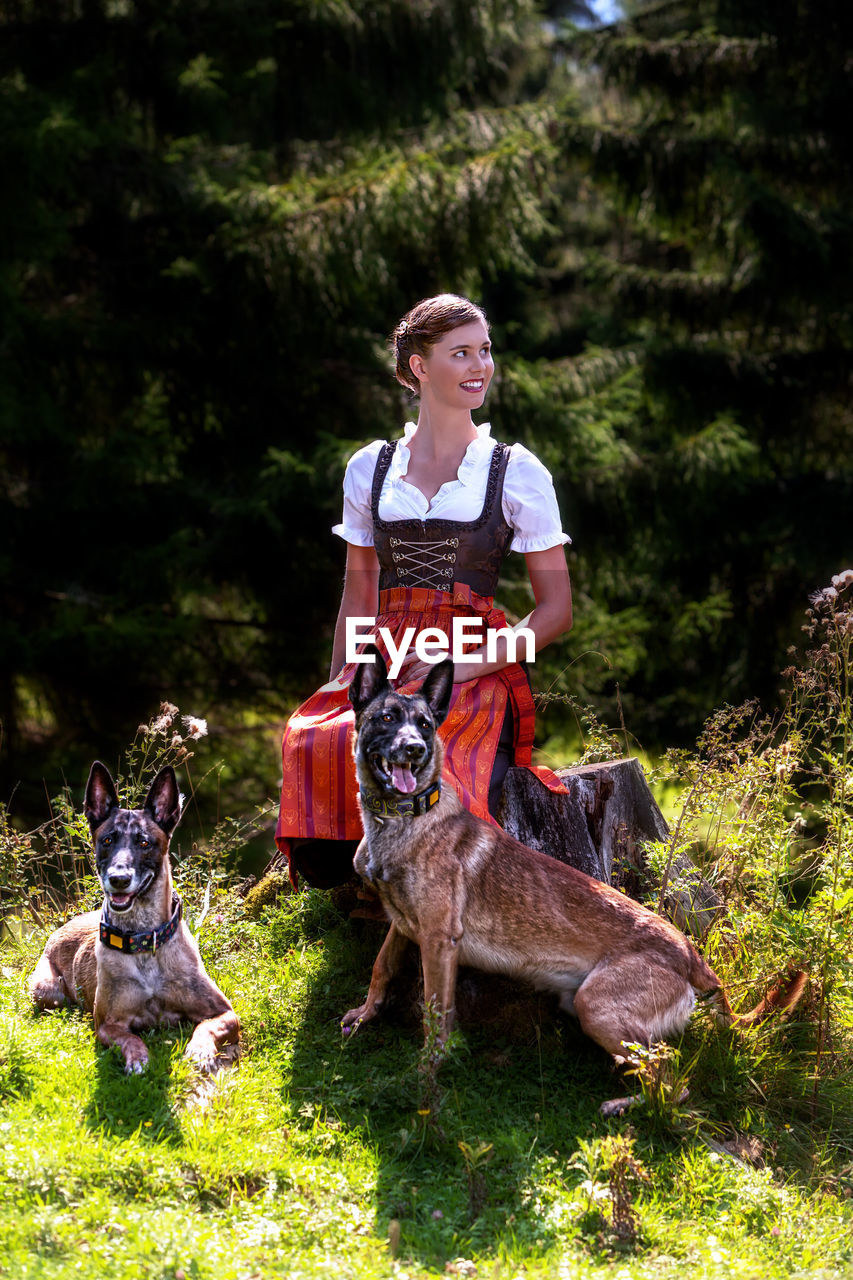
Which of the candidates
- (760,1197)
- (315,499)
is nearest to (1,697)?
(315,499)

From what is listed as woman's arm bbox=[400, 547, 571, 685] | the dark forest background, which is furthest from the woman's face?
the dark forest background

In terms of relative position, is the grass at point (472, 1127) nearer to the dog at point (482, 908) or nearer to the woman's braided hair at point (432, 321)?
the dog at point (482, 908)

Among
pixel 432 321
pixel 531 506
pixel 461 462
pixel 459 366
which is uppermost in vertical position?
pixel 432 321

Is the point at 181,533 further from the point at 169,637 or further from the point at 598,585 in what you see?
the point at 598,585

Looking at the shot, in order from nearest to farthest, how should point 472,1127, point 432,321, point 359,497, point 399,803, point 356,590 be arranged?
point 472,1127 < point 399,803 < point 432,321 < point 359,497 < point 356,590

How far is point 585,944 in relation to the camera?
13.8 ft

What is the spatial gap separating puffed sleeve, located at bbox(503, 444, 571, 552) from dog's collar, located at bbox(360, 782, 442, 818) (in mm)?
1122

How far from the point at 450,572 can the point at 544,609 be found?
1.40 ft

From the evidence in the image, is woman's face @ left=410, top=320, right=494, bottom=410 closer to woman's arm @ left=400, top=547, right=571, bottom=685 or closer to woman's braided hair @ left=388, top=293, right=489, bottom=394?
woman's braided hair @ left=388, top=293, right=489, bottom=394

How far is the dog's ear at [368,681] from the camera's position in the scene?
410cm

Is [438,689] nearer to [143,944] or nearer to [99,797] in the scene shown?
[99,797]

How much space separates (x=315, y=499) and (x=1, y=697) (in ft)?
10.5

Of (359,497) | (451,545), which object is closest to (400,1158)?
(451,545)

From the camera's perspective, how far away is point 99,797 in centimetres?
435
